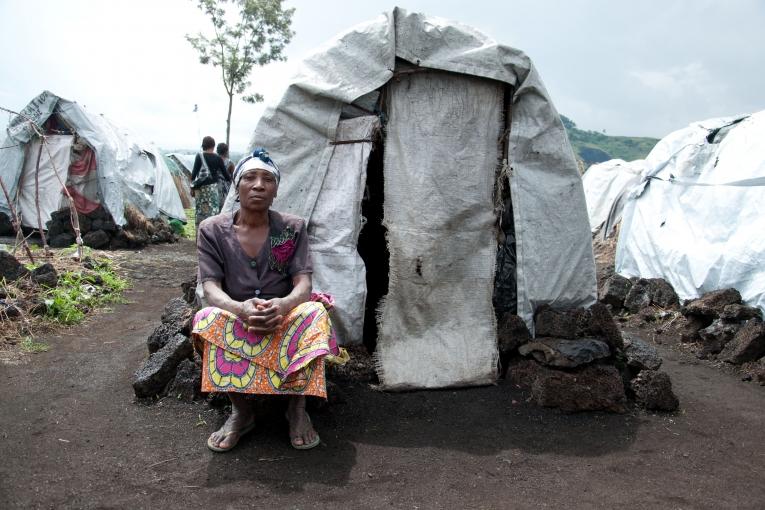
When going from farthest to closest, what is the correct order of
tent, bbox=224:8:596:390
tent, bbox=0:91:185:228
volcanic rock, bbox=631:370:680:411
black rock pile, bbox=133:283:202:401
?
1. tent, bbox=0:91:185:228
2. tent, bbox=224:8:596:390
3. volcanic rock, bbox=631:370:680:411
4. black rock pile, bbox=133:283:202:401

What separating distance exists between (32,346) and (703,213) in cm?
694

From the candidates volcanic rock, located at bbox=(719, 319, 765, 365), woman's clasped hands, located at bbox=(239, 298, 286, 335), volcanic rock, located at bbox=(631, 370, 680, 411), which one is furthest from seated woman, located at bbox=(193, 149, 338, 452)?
volcanic rock, located at bbox=(719, 319, 765, 365)

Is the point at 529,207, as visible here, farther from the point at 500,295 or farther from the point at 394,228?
the point at 394,228

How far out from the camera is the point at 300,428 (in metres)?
3.10

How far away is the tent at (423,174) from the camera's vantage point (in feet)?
12.6

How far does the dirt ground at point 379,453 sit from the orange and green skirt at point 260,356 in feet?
1.21

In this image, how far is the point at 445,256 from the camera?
398 cm

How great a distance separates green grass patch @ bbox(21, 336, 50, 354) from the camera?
4.61 metres

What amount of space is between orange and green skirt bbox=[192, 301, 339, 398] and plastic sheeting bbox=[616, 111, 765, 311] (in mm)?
4390

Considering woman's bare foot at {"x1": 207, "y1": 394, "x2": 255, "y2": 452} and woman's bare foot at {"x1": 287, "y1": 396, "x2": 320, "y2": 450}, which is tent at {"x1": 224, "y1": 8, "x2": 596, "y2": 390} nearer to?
woman's bare foot at {"x1": 287, "y1": 396, "x2": 320, "y2": 450}

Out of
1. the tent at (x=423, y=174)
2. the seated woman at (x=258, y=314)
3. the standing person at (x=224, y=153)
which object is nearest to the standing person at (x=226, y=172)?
the standing person at (x=224, y=153)

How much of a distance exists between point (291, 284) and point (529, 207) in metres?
1.81

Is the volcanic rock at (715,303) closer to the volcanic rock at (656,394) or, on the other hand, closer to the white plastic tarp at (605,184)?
the volcanic rock at (656,394)

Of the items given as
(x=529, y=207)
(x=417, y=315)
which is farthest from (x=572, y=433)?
(x=529, y=207)
